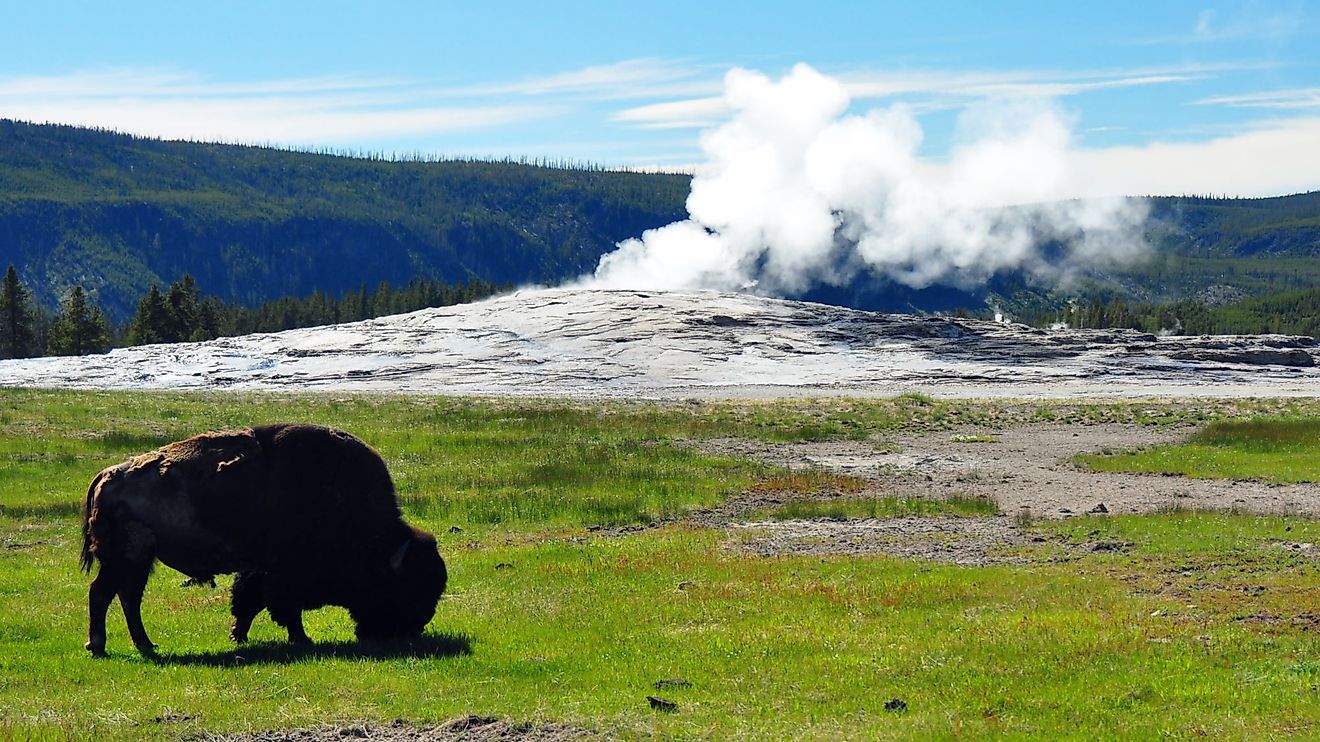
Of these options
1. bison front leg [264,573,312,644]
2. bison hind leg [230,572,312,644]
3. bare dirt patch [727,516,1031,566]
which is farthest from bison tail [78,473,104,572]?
bare dirt patch [727,516,1031,566]

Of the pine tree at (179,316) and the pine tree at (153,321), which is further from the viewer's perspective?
the pine tree at (179,316)

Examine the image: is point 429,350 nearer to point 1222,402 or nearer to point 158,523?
point 1222,402

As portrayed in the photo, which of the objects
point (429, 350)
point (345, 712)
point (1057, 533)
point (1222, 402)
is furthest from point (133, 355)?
point (345, 712)

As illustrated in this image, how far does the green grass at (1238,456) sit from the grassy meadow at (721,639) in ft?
28.8

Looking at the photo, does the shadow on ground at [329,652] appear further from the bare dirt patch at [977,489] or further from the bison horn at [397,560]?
the bare dirt patch at [977,489]

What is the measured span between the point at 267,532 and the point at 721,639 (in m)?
4.74

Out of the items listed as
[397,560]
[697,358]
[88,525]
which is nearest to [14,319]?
[697,358]

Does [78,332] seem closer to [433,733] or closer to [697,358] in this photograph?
[697,358]

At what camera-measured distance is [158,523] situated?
40.7 ft

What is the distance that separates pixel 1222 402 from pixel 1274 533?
120 ft

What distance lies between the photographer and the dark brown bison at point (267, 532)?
40.8 feet

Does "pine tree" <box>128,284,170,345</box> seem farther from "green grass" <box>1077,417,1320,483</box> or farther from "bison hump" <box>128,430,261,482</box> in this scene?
"bison hump" <box>128,430,261,482</box>

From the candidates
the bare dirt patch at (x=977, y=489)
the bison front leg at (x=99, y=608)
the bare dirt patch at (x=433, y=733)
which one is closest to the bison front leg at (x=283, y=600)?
the bison front leg at (x=99, y=608)

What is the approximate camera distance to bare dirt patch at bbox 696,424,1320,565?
19891 mm
